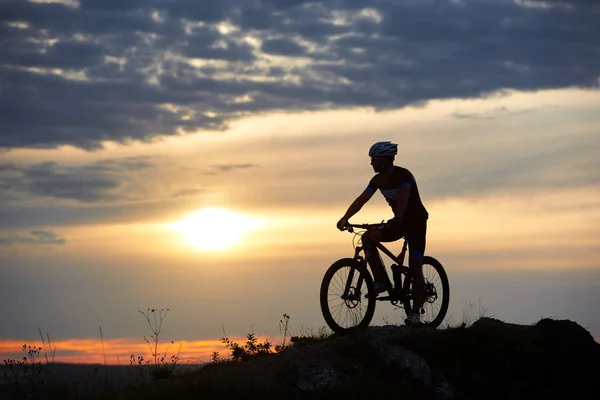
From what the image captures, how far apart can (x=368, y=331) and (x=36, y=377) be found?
584 cm

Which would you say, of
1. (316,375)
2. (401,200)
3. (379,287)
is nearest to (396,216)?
(401,200)

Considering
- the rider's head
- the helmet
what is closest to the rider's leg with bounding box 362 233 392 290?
the rider's head

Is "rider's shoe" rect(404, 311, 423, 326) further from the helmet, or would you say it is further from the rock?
the helmet

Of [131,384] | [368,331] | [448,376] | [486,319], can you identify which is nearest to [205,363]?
[131,384]

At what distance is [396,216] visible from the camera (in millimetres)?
14992

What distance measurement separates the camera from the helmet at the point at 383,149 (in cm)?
1503

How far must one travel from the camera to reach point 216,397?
1248cm

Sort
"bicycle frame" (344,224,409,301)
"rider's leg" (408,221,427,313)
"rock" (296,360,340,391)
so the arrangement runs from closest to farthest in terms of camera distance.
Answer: "rock" (296,360,340,391)
"bicycle frame" (344,224,409,301)
"rider's leg" (408,221,427,313)

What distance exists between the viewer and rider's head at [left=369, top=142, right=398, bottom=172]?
49.3ft

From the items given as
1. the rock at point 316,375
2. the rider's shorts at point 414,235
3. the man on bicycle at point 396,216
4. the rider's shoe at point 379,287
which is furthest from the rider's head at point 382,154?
the rock at point 316,375

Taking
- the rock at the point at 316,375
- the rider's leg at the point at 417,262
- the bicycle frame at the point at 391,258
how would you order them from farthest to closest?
the rider's leg at the point at 417,262 → the bicycle frame at the point at 391,258 → the rock at the point at 316,375

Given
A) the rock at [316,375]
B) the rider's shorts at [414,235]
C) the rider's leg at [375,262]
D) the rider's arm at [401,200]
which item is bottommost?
the rock at [316,375]

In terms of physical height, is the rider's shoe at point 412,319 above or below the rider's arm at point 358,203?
below

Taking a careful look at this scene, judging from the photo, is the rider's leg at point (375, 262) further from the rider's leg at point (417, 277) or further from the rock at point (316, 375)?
the rock at point (316, 375)
